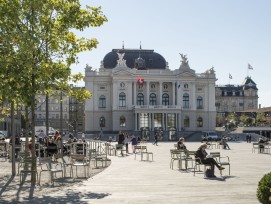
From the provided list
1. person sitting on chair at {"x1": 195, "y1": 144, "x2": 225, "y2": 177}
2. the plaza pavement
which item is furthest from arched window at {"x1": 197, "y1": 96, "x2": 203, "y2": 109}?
person sitting on chair at {"x1": 195, "y1": 144, "x2": 225, "y2": 177}

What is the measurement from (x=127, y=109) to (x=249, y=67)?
39.1 m

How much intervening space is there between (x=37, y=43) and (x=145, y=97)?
7998cm

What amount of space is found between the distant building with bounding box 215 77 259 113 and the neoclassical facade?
51.5 m

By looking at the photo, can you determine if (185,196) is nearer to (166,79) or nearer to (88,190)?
(88,190)

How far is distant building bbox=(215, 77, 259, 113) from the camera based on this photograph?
148750mm

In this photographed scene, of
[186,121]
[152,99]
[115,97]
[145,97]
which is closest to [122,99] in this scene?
[115,97]

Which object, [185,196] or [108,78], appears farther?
[108,78]

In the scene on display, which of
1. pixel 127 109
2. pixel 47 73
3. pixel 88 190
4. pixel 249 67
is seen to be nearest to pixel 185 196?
pixel 88 190

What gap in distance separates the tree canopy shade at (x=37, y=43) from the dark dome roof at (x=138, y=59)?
78033 millimetres

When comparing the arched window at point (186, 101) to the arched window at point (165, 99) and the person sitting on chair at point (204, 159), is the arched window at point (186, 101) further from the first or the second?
the person sitting on chair at point (204, 159)

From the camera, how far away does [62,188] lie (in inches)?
634

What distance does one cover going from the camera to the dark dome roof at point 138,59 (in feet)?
322

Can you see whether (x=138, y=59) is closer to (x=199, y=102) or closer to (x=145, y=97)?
(x=145, y=97)

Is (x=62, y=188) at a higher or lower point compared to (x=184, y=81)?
lower
